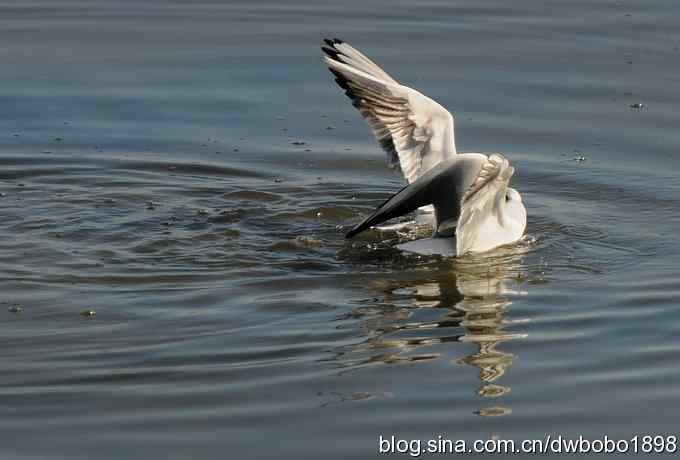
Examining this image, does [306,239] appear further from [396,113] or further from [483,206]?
[483,206]

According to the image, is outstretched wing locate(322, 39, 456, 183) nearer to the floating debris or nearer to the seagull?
the seagull

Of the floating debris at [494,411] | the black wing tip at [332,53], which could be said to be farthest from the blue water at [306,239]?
the black wing tip at [332,53]

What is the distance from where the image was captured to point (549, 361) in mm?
7121

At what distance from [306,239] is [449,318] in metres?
1.97

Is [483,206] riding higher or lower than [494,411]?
higher

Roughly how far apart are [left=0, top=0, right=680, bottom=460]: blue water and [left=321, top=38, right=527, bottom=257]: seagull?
0.20 meters

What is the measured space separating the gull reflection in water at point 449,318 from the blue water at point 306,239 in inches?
0.9

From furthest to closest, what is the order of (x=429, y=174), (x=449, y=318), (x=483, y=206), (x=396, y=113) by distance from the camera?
(x=396, y=113), (x=483, y=206), (x=429, y=174), (x=449, y=318)

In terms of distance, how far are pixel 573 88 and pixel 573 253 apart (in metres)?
3.92

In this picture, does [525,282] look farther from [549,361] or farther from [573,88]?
[573,88]

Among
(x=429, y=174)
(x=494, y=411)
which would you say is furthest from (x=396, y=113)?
(x=494, y=411)

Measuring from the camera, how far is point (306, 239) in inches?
388

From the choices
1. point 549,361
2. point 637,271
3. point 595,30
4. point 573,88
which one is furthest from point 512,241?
point 595,30

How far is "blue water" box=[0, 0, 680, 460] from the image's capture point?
642 centimetres
